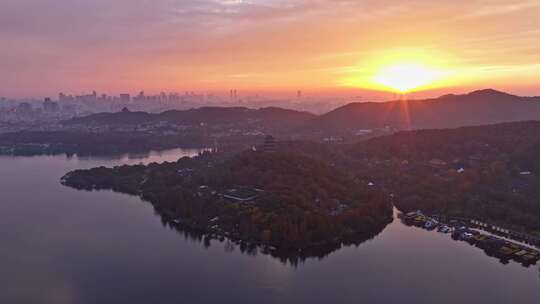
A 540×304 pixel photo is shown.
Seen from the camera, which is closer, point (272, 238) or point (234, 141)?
point (272, 238)

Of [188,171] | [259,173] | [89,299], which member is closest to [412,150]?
[259,173]

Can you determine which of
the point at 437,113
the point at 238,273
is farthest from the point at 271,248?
the point at 437,113

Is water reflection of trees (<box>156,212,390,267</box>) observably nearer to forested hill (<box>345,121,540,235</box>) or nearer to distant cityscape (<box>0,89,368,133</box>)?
forested hill (<box>345,121,540,235</box>)

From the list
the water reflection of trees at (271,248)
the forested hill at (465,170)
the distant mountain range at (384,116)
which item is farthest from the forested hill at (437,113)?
the water reflection of trees at (271,248)

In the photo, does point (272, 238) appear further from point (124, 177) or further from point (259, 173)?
point (124, 177)

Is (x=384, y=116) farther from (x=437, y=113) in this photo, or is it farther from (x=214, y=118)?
(x=214, y=118)

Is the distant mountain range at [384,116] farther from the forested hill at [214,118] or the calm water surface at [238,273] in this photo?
the calm water surface at [238,273]
